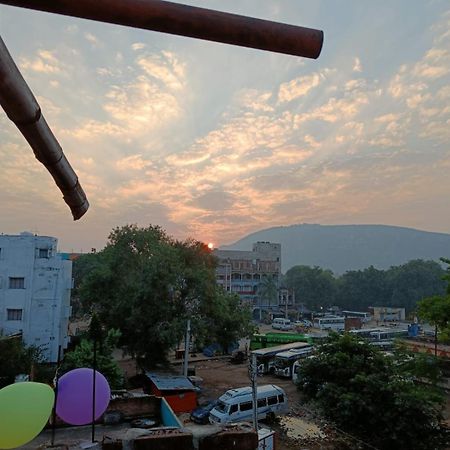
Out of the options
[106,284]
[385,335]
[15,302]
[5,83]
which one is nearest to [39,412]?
[5,83]

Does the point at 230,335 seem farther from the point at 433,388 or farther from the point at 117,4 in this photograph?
the point at 117,4

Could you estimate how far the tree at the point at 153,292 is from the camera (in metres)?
22.0

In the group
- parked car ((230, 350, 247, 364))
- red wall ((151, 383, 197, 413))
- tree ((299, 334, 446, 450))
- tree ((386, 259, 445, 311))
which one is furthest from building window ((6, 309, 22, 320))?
tree ((386, 259, 445, 311))

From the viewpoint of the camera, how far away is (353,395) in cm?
1505

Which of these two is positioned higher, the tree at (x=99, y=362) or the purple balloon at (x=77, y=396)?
the purple balloon at (x=77, y=396)

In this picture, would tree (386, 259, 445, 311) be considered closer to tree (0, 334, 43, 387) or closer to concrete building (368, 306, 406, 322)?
concrete building (368, 306, 406, 322)

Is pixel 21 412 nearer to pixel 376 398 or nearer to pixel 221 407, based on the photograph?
pixel 376 398

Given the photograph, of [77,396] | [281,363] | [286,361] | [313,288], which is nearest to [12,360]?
[77,396]

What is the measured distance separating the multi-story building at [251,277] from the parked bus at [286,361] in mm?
42883

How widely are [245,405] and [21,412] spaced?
47.2 feet

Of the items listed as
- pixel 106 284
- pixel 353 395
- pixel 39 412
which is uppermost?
pixel 106 284

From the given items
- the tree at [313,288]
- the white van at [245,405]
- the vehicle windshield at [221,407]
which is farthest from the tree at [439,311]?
the tree at [313,288]

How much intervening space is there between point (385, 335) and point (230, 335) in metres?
27.4

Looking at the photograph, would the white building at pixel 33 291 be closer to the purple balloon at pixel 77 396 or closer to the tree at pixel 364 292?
the purple balloon at pixel 77 396
